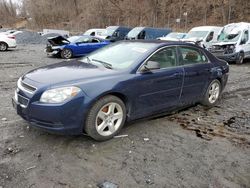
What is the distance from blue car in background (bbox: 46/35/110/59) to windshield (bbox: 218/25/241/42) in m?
7.64

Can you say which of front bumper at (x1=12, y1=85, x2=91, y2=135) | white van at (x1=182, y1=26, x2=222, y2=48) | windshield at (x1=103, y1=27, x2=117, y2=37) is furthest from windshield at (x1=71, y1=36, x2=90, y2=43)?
front bumper at (x1=12, y1=85, x2=91, y2=135)

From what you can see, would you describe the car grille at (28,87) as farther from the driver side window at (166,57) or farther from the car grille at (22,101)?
the driver side window at (166,57)

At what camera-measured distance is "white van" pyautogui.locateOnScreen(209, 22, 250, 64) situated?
1491 cm

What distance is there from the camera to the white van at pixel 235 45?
1491cm

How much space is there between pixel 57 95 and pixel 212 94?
12.5ft

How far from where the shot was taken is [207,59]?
19.7ft

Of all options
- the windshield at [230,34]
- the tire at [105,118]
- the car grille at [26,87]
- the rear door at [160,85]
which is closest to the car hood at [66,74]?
the car grille at [26,87]

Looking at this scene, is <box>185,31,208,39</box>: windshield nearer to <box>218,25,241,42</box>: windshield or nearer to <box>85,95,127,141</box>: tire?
<box>218,25,241,42</box>: windshield

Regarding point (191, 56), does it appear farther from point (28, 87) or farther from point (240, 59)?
point (240, 59)

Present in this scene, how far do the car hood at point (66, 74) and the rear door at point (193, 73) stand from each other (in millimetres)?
1652

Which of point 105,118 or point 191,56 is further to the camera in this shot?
point 191,56

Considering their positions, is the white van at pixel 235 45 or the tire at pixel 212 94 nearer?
the tire at pixel 212 94

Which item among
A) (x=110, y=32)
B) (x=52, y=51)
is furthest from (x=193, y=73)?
(x=110, y=32)

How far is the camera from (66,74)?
4223 mm
